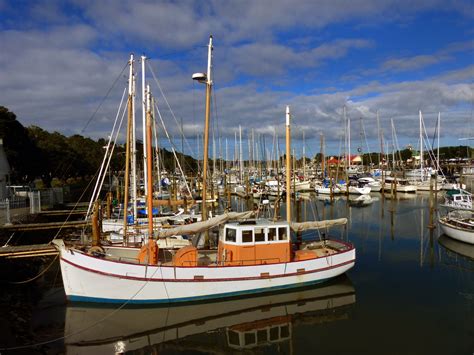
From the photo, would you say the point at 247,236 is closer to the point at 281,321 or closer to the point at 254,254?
the point at 254,254

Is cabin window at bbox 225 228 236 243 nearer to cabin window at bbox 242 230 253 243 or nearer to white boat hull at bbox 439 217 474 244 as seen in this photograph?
cabin window at bbox 242 230 253 243

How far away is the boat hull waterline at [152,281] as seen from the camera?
16.5 m

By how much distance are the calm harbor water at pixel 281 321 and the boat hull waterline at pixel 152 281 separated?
0.50 meters

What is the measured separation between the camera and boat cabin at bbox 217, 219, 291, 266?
18.0 m

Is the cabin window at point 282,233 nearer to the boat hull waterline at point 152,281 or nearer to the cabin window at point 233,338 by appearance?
the boat hull waterline at point 152,281

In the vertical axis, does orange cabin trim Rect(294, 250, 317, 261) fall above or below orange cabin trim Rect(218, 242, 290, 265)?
below

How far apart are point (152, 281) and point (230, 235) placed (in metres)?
4.22

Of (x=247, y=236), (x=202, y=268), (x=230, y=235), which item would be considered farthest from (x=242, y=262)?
(x=202, y=268)

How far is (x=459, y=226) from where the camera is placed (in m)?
28.7

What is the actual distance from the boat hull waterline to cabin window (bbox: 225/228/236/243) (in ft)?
4.74

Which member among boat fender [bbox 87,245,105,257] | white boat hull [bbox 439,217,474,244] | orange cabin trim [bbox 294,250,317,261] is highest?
boat fender [bbox 87,245,105,257]

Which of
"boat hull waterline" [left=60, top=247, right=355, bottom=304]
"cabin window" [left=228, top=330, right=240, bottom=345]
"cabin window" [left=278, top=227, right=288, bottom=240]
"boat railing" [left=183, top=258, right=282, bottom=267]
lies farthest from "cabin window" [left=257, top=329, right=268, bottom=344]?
"cabin window" [left=278, top=227, right=288, bottom=240]

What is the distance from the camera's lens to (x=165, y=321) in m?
16.1

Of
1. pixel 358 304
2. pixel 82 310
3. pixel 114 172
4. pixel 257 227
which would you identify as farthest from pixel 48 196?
pixel 114 172
